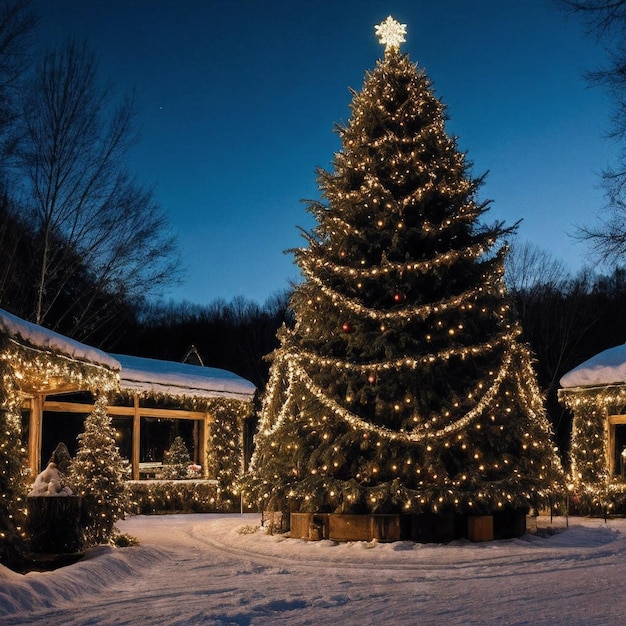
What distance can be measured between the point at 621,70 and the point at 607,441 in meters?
9.23

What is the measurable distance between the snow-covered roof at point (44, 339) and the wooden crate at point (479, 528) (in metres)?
5.89

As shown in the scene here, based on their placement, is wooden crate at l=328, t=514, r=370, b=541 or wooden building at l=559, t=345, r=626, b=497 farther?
wooden building at l=559, t=345, r=626, b=497

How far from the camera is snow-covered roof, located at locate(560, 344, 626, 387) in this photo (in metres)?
16.8

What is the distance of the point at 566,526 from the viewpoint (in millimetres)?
13391

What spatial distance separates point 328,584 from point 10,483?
11.8 feet

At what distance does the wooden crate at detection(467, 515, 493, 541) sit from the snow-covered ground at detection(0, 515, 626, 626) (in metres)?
0.21

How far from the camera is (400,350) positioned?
466 inches

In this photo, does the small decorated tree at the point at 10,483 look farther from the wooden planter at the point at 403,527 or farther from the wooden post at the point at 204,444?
the wooden post at the point at 204,444

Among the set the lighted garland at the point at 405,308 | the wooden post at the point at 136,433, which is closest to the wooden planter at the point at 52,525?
the lighted garland at the point at 405,308

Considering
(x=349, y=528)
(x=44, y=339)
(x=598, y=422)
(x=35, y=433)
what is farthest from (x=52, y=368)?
(x=598, y=422)

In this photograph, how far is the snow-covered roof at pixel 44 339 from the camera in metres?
8.84

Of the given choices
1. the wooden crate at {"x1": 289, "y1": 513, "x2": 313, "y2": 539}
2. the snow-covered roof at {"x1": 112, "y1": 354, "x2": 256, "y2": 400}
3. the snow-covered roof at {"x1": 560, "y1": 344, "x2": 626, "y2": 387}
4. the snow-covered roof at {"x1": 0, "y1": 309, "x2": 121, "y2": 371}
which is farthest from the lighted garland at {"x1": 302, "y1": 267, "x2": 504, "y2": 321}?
the snow-covered roof at {"x1": 112, "y1": 354, "x2": 256, "y2": 400}

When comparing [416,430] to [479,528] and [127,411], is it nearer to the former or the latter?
[479,528]

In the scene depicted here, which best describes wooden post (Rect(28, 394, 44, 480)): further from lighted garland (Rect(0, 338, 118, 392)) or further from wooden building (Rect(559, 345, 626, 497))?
wooden building (Rect(559, 345, 626, 497))
